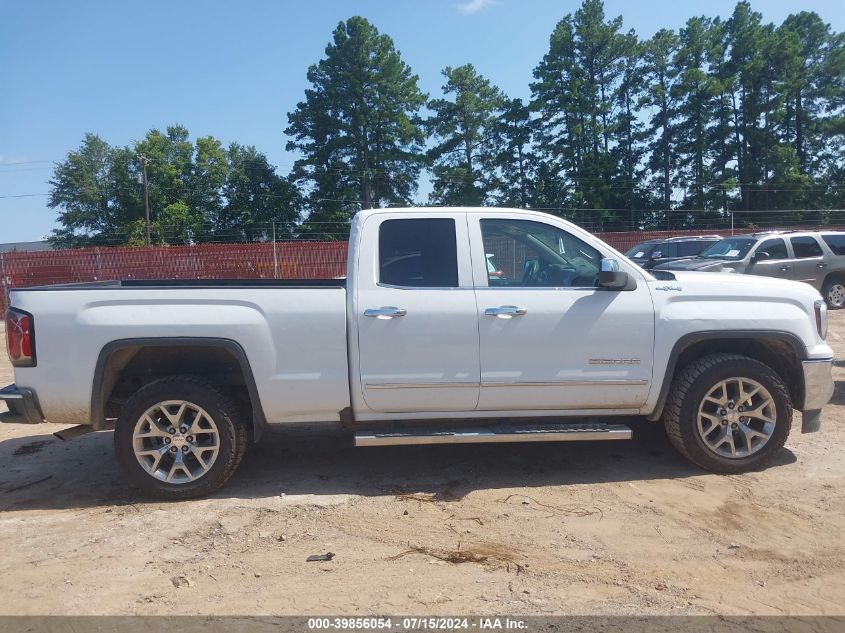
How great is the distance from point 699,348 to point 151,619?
395 centimetres

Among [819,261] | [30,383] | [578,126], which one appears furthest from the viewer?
[578,126]

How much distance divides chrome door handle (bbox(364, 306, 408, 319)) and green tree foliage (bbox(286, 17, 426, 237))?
143ft

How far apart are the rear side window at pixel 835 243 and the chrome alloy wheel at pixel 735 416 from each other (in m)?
12.3

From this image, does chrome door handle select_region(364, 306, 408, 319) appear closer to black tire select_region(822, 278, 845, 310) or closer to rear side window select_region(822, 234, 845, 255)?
black tire select_region(822, 278, 845, 310)

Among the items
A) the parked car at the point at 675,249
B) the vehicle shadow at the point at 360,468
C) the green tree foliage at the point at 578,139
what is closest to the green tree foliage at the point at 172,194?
the green tree foliage at the point at 578,139

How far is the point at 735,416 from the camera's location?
183 inches

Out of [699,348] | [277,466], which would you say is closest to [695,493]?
[699,348]

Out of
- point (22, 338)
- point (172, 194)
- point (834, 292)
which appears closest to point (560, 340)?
point (22, 338)

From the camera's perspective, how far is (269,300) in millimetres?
4375

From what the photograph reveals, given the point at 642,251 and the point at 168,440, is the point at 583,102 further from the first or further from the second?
the point at 168,440

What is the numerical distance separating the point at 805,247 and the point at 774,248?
96 centimetres

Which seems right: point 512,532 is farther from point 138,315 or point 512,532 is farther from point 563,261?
point 138,315

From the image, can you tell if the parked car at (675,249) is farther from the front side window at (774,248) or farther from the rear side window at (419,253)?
the rear side window at (419,253)

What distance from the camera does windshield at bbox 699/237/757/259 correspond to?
1409 cm
